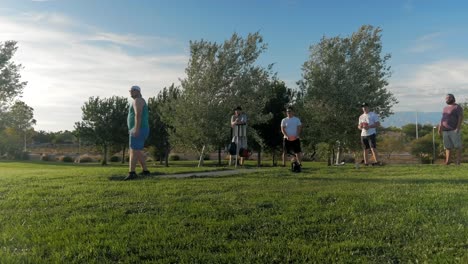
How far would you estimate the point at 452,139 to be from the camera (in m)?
13.0

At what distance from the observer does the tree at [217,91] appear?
102 ft

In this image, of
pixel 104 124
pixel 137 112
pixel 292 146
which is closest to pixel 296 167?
pixel 292 146

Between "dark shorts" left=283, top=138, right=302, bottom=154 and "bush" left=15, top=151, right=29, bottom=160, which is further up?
"dark shorts" left=283, top=138, right=302, bottom=154

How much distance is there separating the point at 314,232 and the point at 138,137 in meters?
5.98

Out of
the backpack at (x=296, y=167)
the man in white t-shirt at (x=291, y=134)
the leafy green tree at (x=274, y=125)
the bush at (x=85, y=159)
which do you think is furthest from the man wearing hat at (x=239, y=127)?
the bush at (x=85, y=159)

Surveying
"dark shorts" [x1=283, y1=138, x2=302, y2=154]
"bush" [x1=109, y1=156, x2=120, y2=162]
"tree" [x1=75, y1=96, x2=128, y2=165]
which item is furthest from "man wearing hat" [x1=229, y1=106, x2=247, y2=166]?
"bush" [x1=109, y1=156, x2=120, y2=162]

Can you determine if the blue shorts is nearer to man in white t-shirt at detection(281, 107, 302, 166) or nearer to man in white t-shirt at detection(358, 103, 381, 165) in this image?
man in white t-shirt at detection(281, 107, 302, 166)

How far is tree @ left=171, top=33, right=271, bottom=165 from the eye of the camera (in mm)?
31156

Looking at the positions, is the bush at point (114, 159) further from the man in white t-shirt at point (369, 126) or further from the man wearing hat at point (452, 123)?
the man wearing hat at point (452, 123)

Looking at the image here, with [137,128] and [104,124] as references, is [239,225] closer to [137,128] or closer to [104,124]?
[137,128]

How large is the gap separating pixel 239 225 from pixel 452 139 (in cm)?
1052

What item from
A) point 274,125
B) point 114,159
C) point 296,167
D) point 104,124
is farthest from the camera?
point 114,159

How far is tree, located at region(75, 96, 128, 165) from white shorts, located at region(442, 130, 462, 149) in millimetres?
46218

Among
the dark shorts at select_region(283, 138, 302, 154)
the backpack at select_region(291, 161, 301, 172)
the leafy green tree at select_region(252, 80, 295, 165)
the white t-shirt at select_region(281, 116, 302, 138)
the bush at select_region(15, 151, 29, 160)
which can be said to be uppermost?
the leafy green tree at select_region(252, 80, 295, 165)
